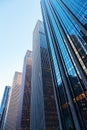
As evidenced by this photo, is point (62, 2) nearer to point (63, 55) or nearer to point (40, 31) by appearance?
point (63, 55)

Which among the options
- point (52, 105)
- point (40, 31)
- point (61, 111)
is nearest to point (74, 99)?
point (61, 111)

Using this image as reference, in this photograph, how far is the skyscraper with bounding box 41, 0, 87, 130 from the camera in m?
32.7

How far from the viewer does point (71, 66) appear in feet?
133

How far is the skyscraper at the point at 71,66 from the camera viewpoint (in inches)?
1286

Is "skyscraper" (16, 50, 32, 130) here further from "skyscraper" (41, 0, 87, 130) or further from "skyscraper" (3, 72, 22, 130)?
"skyscraper" (41, 0, 87, 130)

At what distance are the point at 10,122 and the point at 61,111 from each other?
145 m

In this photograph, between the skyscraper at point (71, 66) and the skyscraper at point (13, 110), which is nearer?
the skyscraper at point (71, 66)

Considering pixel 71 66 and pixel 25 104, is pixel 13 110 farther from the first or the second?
pixel 71 66

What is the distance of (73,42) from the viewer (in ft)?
140

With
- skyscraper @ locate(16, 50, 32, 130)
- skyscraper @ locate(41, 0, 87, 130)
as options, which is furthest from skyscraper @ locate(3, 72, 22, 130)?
skyscraper @ locate(41, 0, 87, 130)

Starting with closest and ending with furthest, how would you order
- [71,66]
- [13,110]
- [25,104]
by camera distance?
1. [71,66]
2. [25,104]
3. [13,110]

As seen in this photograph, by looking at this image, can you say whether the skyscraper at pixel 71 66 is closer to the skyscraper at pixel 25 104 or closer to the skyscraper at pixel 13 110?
the skyscraper at pixel 25 104

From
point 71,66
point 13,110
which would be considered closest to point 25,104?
point 13,110

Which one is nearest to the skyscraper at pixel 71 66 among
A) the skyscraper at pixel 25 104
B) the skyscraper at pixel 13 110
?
the skyscraper at pixel 25 104
